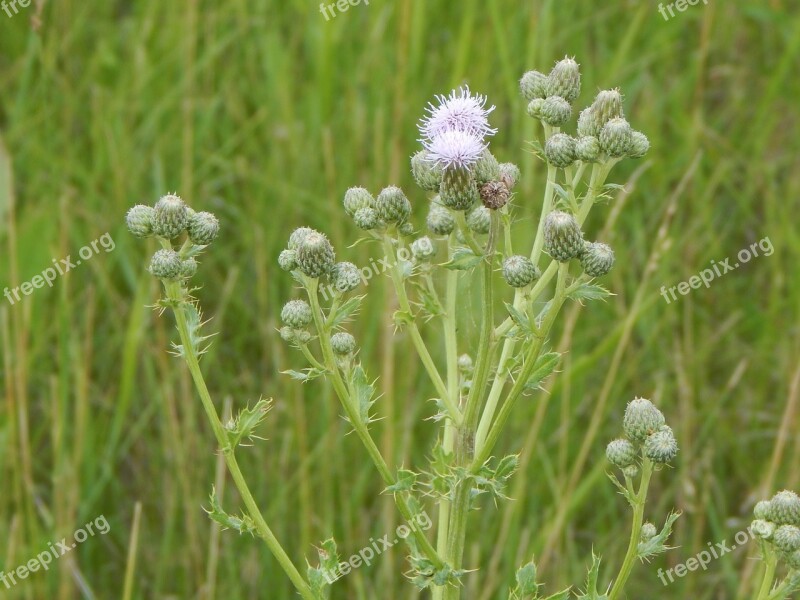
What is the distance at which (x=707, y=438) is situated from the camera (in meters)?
4.59

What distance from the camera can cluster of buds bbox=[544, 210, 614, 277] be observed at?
2473 mm

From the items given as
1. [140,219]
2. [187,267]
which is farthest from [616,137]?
[140,219]

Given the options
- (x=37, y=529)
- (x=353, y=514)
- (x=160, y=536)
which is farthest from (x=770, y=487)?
(x=37, y=529)

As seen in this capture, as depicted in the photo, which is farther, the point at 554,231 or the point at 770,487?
the point at 770,487

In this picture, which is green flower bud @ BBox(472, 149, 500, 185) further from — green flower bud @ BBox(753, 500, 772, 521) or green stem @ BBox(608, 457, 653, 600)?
green flower bud @ BBox(753, 500, 772, 521)

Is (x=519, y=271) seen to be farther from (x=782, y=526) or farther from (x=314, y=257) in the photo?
(x=782, y=526)

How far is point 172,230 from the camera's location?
263 centimetres

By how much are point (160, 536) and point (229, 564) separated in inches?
20.3

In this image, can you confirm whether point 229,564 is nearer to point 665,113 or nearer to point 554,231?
point 554,231

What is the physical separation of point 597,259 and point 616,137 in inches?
13.4

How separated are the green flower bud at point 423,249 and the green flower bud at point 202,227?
0.54 metres

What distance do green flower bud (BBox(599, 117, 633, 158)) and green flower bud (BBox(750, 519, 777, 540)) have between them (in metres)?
1.01
